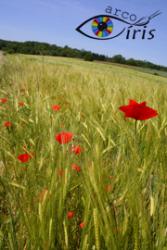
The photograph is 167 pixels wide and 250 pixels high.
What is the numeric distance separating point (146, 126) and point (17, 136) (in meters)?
0.46

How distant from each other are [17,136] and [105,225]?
0.74 metres

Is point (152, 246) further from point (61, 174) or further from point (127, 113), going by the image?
point (127, 113)

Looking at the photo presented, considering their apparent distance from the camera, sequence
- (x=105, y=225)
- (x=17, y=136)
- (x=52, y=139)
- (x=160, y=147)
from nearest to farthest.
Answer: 1. (x=105, y=225)
2. (x=52, y=139)
3. (x=160, y=147)
4. (x=17, y=136)

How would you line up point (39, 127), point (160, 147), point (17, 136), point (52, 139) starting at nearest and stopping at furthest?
point (52, 139) < point (160, 147) < point (39, 127) < point (17, 136)

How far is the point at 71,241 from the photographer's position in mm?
536

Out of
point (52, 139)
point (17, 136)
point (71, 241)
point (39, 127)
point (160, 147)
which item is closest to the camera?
point (71, 241)

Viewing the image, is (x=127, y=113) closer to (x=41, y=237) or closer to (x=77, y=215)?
(x=77, y=215)

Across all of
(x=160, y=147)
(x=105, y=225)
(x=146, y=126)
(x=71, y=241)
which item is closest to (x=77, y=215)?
(x=71, y=241)

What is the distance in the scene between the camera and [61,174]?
525 millimetres

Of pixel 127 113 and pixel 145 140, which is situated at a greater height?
pixel 127 113

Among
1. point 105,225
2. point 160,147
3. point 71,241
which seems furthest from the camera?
point 160,147

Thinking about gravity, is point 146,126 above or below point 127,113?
below

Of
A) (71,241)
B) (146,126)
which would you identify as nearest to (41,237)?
(71,241)

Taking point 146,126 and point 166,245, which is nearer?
point 166,245
